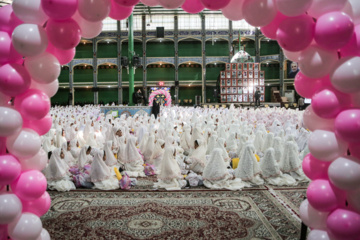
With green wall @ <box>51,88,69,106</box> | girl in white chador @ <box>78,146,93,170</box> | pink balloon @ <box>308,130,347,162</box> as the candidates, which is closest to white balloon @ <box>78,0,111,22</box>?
pink balloon @ <box>308,130,347,162</box>

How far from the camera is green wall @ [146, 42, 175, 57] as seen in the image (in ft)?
88.2

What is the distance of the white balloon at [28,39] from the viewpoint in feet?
7.17

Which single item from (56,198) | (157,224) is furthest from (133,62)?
(157,224)

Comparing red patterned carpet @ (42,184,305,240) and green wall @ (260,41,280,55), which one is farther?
green wall @ (260,41,280,55)

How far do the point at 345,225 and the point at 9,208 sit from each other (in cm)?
255

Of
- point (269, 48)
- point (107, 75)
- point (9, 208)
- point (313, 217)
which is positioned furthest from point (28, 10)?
point (269, 48)

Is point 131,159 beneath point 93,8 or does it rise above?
beneath

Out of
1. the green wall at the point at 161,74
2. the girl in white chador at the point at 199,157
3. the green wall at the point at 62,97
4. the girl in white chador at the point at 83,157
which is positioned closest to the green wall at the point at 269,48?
the green wall at the point at 161,74

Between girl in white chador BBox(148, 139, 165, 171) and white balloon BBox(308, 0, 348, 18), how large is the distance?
4.82 metres

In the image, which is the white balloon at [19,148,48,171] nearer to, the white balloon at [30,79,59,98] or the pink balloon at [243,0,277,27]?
the white balloon at [30,79,59,98]

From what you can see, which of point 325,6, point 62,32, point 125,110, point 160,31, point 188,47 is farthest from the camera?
point 188,47

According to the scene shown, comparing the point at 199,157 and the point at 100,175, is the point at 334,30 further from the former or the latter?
the point at 100,175

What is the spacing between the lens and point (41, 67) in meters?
2.35

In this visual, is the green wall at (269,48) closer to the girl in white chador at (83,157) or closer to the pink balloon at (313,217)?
the girl in white chador at (83,157)
